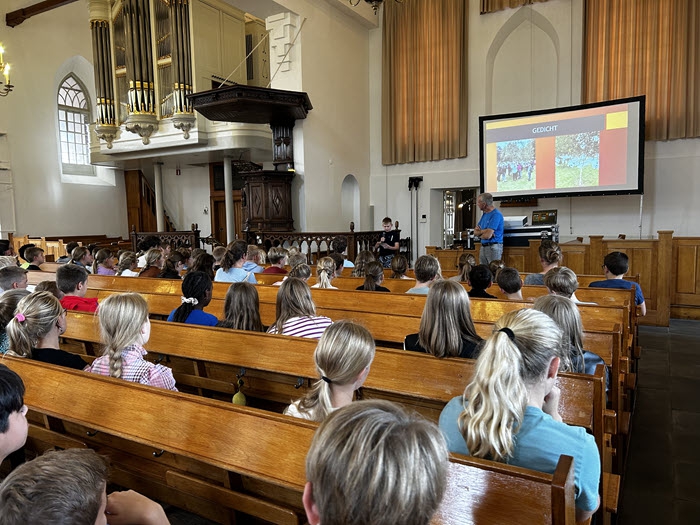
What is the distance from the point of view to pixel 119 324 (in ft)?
7.11

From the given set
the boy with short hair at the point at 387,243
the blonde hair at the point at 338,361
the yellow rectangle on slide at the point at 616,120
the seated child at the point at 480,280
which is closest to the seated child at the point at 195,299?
the blonde hair at the point at 338,361

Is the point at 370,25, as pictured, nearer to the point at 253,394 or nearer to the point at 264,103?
the point at 264,103

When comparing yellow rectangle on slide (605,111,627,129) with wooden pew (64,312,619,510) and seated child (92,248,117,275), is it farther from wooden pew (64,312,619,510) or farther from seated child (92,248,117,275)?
seated child (92,248,117,275)

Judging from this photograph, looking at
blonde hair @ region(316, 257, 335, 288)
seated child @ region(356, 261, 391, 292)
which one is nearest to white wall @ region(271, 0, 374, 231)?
blonde hair @ region(316, 257, 335, 288)

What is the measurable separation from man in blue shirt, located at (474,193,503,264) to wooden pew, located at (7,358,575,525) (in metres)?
4.88

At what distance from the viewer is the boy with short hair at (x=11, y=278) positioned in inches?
141

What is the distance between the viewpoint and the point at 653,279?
20.5 ft

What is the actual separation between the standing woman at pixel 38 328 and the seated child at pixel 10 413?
949 mm

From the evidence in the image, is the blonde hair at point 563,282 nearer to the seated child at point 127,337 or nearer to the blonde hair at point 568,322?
the blonde hair at point 568,322

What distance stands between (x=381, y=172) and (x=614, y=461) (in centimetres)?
951

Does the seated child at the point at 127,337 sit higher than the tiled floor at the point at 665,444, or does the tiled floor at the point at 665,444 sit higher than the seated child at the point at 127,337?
the seated child at the point at 127,337

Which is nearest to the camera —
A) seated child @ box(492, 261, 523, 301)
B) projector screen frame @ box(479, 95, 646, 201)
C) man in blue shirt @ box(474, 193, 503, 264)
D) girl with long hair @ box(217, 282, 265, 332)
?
girl with long hair @ box(217, 282, 265, 332)

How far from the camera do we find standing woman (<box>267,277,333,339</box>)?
2705mm

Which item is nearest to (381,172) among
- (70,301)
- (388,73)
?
(388,73)
